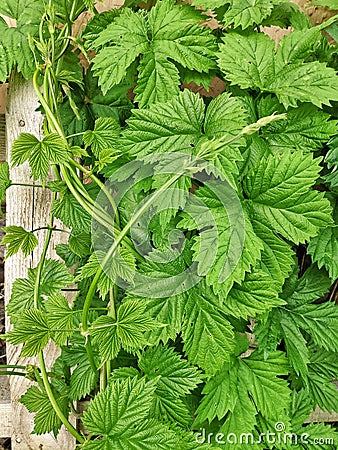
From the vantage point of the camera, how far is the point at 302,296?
1.09 m

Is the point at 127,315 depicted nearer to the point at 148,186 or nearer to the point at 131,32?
the point at 148,186

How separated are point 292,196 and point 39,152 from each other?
41cm

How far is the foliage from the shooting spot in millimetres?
875

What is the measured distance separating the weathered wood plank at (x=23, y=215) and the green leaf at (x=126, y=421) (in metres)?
0.46

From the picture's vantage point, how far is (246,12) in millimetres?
969

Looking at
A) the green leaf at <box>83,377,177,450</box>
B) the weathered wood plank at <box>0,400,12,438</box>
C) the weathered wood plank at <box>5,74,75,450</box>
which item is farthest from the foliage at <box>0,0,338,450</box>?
the weathered wood plank at <box>0,400,12,438</box>

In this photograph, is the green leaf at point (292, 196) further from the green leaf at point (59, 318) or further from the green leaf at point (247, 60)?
the green leaf at point (59, 318)

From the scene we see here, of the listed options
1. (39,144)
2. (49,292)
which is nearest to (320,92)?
(39,144)

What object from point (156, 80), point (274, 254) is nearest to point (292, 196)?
point (274, 254)

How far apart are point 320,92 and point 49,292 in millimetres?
589

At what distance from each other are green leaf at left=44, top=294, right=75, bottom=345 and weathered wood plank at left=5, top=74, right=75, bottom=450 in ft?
1.07

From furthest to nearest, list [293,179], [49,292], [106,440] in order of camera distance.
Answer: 1. [49,292]
2. [293,179]
3. [106,440]

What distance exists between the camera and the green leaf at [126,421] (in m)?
0.80

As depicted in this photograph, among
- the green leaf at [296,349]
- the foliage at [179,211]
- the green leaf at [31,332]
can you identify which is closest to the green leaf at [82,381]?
the foliage at [179,211]
